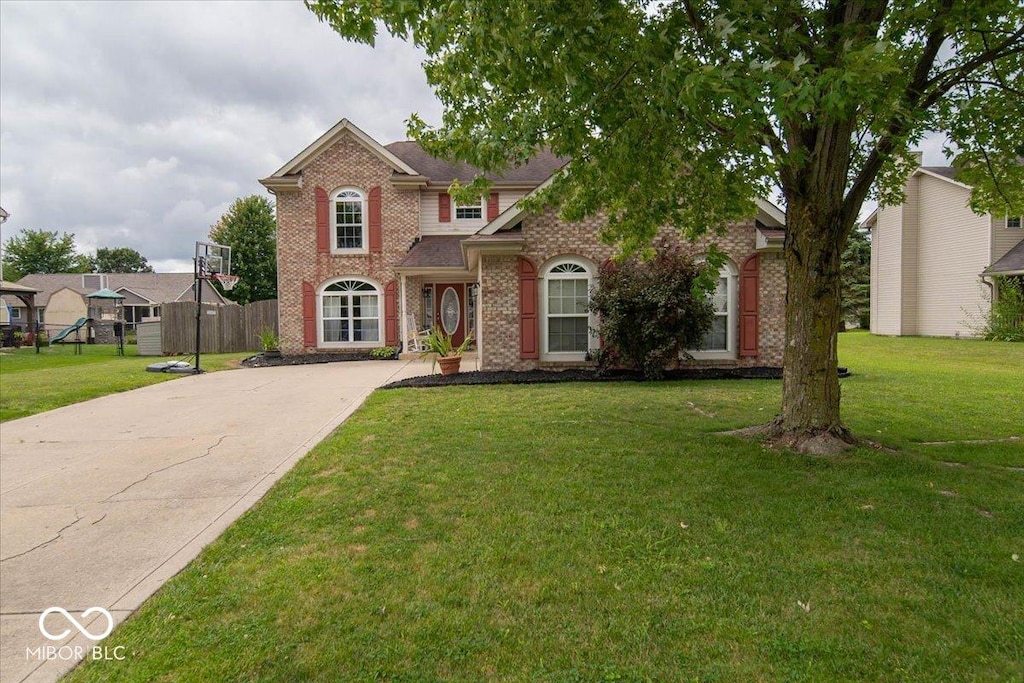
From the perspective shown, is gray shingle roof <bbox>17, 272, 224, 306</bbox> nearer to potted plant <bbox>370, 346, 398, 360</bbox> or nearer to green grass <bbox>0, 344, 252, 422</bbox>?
green grass <bbox>0, 344, 252, 422</bbox>

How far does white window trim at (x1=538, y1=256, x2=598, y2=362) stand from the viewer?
39.7ft

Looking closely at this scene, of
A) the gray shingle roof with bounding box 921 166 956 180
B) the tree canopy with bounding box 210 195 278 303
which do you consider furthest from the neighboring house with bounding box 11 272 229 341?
the gray shingle roof with bounding box 921 166 956 180

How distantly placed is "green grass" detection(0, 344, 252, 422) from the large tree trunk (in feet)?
36.3

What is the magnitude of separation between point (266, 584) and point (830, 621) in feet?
10.0

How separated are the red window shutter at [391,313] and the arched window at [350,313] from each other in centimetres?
24

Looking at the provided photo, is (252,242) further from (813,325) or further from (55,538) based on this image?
(813,325)

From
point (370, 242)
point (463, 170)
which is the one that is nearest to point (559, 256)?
point (370, 242)

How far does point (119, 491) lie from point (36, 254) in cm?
7260

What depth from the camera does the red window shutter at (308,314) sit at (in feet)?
58.2

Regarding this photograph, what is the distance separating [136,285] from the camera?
4344 centimetres

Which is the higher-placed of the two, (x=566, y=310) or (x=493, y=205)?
(x=493, y=205)

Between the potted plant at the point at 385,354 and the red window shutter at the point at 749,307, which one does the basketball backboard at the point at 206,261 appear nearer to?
the potted plant at the point at 385,354

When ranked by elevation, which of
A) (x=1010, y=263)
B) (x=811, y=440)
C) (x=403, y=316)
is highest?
(x=1010, y=263)

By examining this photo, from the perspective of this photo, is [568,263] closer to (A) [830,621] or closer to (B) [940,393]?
(B) [940,393]
